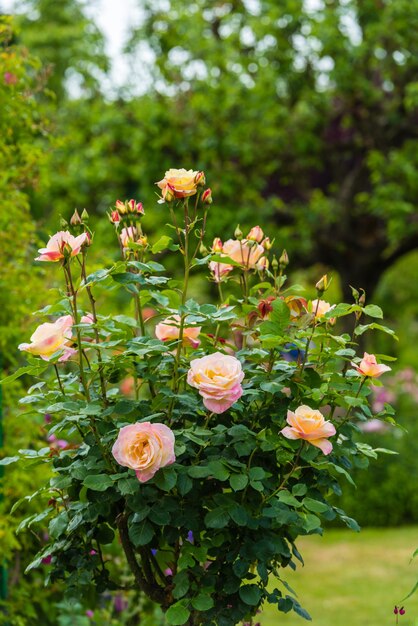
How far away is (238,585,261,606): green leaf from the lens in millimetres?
1958

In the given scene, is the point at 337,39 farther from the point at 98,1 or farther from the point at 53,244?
the point at 98,1

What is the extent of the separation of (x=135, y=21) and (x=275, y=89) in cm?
203

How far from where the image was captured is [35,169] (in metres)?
3.79

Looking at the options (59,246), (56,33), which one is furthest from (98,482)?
(56,33)

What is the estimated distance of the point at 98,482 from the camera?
6.34 ft

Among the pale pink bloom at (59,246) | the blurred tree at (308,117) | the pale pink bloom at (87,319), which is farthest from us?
the blurred tree at (308,117)

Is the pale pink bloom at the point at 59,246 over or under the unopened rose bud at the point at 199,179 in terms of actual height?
under

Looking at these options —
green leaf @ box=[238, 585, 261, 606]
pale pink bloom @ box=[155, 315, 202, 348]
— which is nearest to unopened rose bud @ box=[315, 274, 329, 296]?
pale pink bloom @ box=[155, 315, 202, 348]

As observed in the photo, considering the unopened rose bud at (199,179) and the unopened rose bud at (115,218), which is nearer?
the unopened rose bud at (199,179)

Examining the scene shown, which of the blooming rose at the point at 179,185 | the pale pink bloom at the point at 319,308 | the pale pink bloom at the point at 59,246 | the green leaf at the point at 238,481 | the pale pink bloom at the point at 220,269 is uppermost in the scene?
the blooming rose at the point at 179,185

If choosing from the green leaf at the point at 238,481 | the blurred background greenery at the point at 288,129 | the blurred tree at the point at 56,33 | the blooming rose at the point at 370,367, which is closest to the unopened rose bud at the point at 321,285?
the blooming rose at the point at 370,367

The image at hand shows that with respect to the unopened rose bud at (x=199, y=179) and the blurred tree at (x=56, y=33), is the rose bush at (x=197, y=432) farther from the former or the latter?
the blurred tree at (x=56, y=33)

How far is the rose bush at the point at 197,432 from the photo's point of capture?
1.93 meters

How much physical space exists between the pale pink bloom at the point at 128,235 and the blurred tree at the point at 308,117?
5.67 metres
